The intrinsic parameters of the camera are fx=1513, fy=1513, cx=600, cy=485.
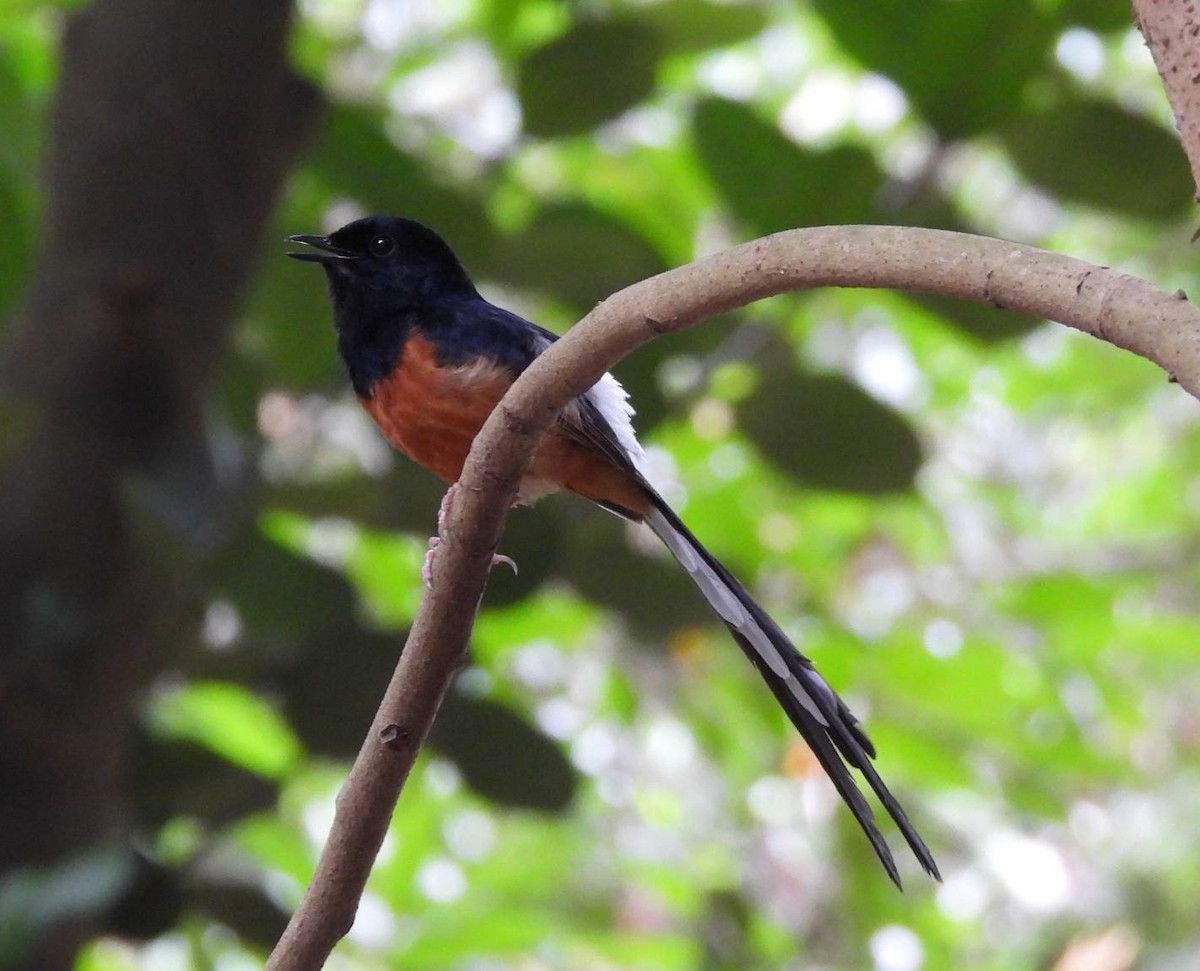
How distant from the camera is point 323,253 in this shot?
275cm

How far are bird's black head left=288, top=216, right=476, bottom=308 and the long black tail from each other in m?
0.77

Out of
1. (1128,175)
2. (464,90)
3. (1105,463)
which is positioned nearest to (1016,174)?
(1128,175)

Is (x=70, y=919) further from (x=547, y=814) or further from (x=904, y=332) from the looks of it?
(x=904, y=332)

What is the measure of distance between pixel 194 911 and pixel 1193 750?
16.4 feet

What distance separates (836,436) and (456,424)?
92 centimetres

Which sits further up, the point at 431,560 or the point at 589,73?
the point at 589,73

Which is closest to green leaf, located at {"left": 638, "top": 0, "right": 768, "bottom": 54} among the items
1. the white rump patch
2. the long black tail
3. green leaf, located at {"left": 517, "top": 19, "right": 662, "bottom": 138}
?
green leaf, located at {"left": 517, "top": 19, "right": 662, "bottom": 138}

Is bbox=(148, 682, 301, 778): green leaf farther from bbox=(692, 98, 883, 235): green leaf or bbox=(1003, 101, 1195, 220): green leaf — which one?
bbox=(1003, 101, 1195, 220): green leaf

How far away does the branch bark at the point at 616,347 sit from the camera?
1144 mm

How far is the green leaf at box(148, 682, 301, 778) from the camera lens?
10.4 ft

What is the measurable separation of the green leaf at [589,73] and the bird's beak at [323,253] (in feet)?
2.14

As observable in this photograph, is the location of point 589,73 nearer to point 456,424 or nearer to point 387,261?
point 387,261

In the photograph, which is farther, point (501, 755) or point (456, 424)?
point (501, 755)

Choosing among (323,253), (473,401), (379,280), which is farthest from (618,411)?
(323,253)
